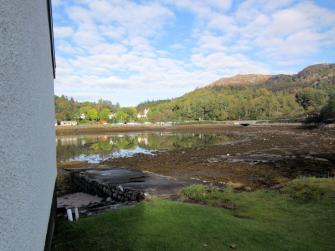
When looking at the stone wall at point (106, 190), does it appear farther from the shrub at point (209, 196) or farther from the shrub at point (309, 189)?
the shrub at point (309, 189)

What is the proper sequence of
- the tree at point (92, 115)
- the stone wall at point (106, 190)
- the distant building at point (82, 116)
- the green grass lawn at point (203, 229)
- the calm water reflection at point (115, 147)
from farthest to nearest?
1. the distant building at point (82, 116)
2. the tree at point (92, 115)
3. the calm water reflection at point (115, 147)
4. the stone wall at point (106, 190)
5. the green grass lawn at point (203, 229)

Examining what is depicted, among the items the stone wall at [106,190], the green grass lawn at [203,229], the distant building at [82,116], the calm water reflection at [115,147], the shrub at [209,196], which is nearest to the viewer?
the green grass lawn at [203,229]

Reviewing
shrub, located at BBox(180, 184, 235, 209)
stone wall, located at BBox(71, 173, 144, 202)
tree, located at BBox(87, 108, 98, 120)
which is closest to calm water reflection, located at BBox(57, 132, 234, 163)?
stone wall, located at BBox(71, 173, 144, 202)

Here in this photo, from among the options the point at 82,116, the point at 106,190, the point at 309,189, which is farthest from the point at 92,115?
the point at 309,189

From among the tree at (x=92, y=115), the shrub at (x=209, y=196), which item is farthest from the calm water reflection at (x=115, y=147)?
the tree at (x=92, y=115)

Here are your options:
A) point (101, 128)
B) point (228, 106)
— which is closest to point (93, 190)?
point (101, 128)

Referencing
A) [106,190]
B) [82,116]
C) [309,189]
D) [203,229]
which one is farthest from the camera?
[82,116]

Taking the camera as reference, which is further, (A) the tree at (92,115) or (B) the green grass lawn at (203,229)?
(A) the tree at (92,115)

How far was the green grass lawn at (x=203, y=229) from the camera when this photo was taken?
800 centimetres

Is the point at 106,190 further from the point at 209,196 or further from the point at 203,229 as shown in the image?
the point at 203,229

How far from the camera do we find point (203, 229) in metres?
8.98

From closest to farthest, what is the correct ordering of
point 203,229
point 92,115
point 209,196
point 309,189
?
point 203,229
point 309,189
point 209,196
point 92,115

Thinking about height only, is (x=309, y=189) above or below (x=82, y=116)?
below

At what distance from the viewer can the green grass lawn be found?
8000mm
